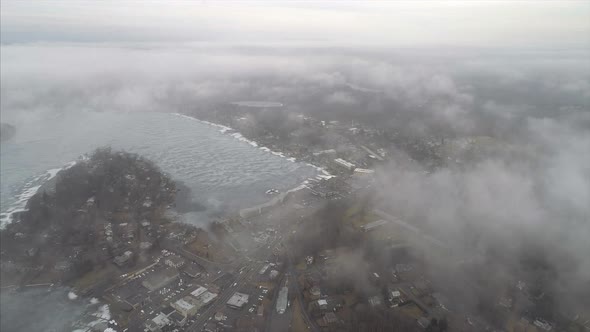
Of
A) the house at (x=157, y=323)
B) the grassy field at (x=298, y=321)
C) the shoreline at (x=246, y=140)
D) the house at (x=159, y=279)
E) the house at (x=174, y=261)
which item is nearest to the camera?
the house at (x=157, y=323)

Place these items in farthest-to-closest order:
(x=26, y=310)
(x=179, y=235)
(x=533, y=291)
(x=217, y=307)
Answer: (x=179, y=235), (x=533, y=291), (x=217, y=307), (x=26, y=310)

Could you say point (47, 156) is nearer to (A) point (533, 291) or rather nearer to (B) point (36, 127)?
(B) point (36, 127)

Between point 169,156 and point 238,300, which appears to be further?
point 169,156

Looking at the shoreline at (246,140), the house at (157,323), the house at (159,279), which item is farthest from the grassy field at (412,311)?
the shoreline at (246,140)

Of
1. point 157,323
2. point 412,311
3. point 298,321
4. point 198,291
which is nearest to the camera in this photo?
point 157,323

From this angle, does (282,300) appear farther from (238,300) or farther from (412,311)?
(412,311)

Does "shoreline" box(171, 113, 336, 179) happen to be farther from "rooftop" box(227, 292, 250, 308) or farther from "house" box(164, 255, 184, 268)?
"rooftop" box(227, 292, 250, 308)

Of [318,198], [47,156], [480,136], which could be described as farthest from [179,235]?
[480,136]

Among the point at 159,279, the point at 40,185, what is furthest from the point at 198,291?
the point at 40,185

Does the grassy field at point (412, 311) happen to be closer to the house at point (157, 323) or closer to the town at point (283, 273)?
the town at point (283, 273)
